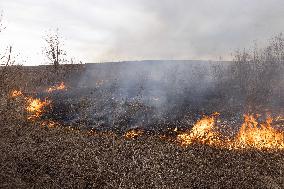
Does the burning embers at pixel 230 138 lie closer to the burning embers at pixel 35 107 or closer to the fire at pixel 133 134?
the fire at pixel 133 134

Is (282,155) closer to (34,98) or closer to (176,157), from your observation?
(176,157)

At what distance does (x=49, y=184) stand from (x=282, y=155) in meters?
8.70

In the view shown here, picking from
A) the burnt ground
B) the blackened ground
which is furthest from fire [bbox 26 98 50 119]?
the blackened ground

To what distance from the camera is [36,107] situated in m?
22.1

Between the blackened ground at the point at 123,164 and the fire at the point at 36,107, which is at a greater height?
the fire at the point at 36,107

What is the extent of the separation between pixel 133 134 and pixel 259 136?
573cm

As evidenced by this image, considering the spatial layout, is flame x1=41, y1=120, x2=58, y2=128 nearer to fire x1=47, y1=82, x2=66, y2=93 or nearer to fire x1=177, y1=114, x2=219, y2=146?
fire x1=177, y1=114, x2=219, y2=146

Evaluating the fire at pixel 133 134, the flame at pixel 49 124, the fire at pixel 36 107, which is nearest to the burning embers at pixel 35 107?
the fire at pixel 36 107

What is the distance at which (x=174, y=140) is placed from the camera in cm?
1636

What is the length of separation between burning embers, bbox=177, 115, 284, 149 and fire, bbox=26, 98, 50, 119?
8598mm

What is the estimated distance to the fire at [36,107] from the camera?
2050 cm

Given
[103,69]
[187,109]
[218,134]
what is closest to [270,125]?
[218,134]

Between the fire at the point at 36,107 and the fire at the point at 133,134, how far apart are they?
19.1 feet

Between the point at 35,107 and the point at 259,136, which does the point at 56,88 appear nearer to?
the point at 35,107
